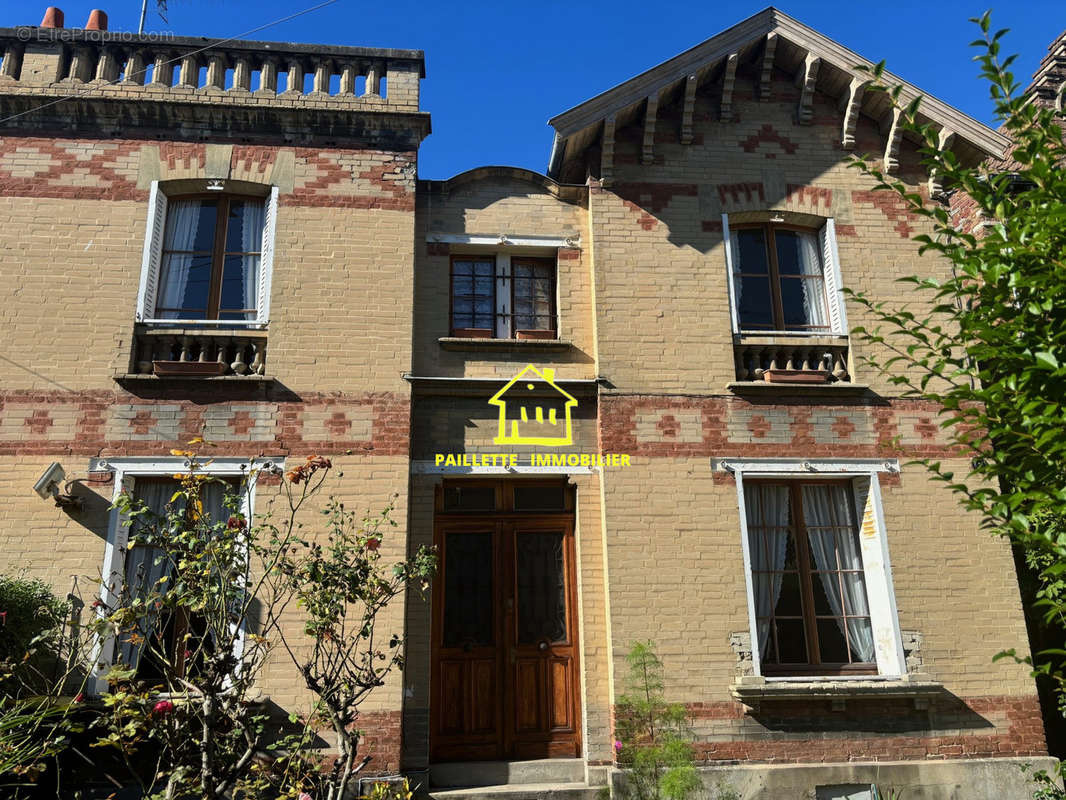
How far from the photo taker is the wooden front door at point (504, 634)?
8672 millimetres

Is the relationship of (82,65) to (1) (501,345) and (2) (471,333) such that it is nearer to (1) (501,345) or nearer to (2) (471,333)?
(2) (471,333)

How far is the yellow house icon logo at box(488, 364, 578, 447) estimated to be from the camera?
369 inches

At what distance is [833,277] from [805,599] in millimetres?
4035

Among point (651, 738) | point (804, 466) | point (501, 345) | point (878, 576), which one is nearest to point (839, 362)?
point (804, 466)

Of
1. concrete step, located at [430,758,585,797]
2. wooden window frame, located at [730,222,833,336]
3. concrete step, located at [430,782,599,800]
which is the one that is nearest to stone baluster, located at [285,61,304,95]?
wooden window frame, located at [730,222,833,336]

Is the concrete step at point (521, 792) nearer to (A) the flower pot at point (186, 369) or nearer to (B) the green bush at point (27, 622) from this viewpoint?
(B) the green bush at point (27, 622)

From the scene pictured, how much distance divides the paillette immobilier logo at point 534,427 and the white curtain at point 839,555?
238 centimetres

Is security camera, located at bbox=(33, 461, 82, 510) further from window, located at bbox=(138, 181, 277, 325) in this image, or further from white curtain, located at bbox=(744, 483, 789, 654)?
white curtain, located at bbox=(744, 483, 789, 654)

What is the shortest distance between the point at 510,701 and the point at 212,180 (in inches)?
276

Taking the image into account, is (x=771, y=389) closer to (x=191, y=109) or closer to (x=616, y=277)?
(x=616, y=277)

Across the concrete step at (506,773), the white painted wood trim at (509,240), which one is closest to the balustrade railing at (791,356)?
the white painted wood trim at (509,240)

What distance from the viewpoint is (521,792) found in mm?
8008

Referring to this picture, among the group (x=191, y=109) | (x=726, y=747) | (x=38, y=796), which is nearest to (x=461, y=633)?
(x=726, y=747)

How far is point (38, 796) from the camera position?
287 inches
